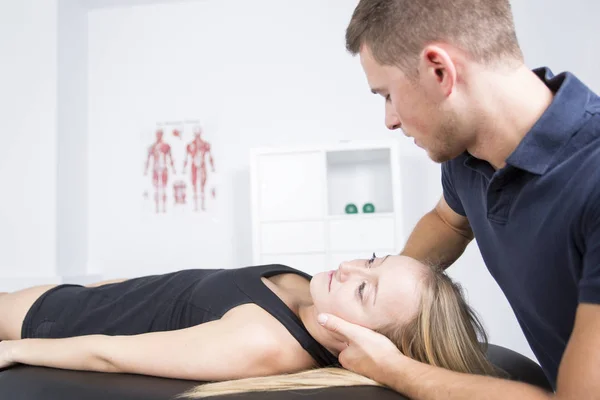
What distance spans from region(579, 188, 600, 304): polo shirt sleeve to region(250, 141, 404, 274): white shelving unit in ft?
8.30

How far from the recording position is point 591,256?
0.81 m

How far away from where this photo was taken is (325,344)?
130 centimetres

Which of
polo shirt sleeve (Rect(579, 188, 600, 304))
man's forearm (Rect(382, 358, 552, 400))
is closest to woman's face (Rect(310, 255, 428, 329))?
man's forearm (Rect(382, 358, 552, 400))

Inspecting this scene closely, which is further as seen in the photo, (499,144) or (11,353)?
(11,353)

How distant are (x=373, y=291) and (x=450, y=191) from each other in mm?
389

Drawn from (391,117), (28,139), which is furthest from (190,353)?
(28,139)

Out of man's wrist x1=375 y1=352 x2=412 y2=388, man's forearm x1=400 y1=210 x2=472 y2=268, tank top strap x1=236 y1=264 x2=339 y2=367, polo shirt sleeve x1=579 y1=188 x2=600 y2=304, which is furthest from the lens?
man's forearm x1=400 y1=210 x2=472 y2=268

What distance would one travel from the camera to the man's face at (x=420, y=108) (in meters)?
1.06

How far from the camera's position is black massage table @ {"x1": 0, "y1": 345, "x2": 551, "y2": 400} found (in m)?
0.97

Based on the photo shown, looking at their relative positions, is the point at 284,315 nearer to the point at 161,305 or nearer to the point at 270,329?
the point at 270,329

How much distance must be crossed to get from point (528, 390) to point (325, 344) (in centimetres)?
57

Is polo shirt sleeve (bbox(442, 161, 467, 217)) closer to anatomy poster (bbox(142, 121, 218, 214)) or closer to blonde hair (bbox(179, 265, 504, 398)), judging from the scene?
blonde hair (bbox(179, 265, 504, 398))

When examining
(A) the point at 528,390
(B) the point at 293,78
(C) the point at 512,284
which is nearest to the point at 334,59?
(B) the point at 293,78

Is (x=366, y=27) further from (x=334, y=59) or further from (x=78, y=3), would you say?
(x=78, y=3)
